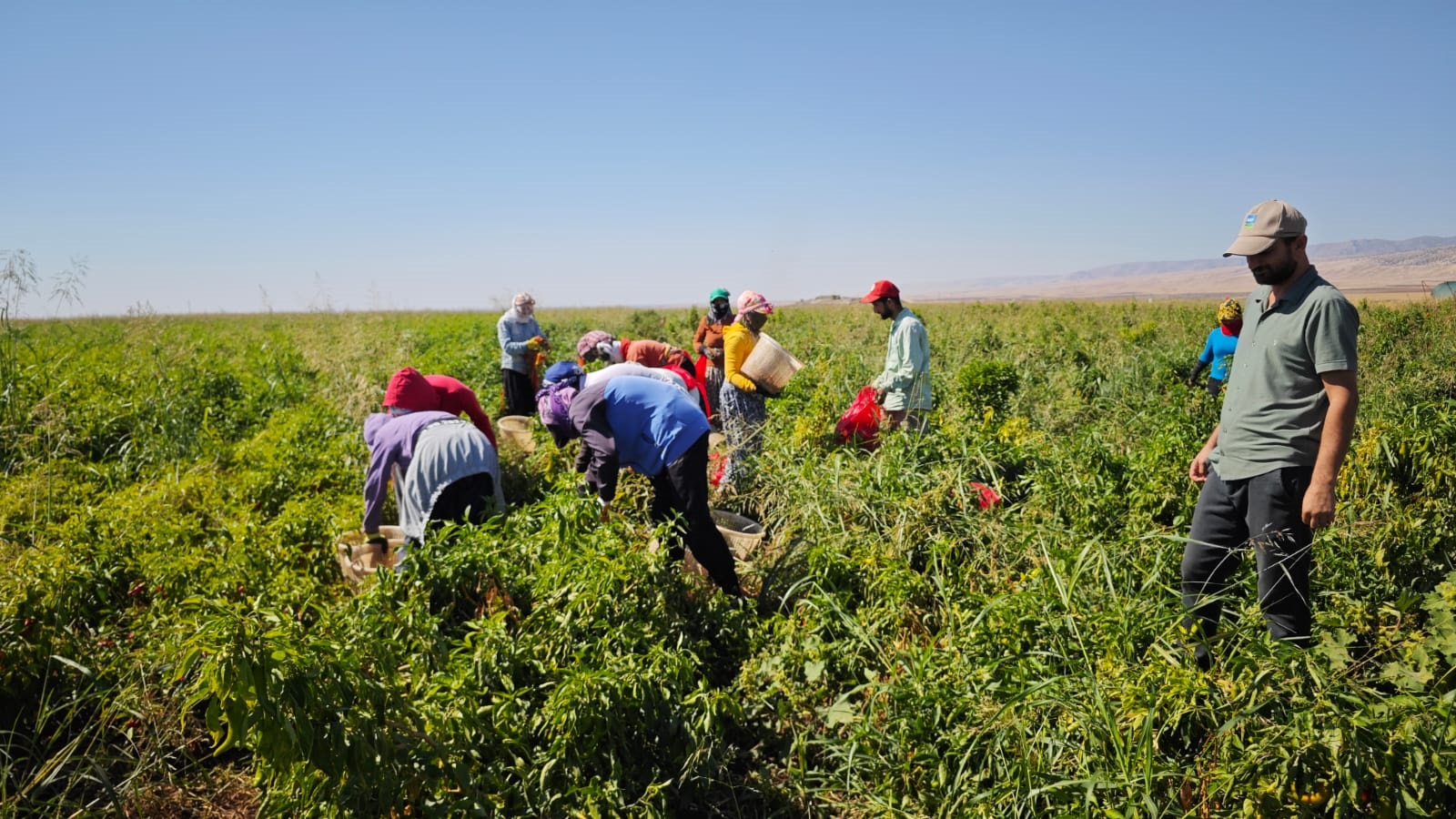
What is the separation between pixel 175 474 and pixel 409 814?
171 inches

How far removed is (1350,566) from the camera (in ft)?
11.4

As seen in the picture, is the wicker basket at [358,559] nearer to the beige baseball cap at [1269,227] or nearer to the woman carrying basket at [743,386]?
the woman carrying basket at [743,386]

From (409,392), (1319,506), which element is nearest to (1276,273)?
(1319,506)

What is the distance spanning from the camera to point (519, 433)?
6508mm

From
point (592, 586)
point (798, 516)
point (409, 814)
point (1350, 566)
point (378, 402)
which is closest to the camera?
point (409, 814)

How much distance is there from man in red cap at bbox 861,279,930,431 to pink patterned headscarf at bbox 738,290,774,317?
0.81 m

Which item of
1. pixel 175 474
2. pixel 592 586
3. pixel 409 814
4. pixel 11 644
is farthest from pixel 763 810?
pixel 175 474

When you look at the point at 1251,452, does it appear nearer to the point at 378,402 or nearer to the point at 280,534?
the point at 280,534

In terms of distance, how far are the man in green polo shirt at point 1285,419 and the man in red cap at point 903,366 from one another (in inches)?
110

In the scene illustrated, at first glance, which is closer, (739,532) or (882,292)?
(739,532)

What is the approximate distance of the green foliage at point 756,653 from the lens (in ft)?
6.43

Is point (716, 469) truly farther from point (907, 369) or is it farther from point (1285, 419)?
point (1285, 419)

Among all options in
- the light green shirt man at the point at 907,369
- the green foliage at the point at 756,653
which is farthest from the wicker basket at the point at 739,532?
the light green shirt man at the point at 907,369

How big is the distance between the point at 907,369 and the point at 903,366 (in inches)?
1.6
